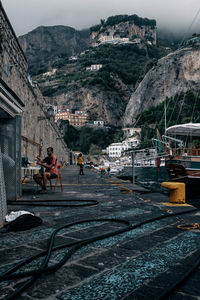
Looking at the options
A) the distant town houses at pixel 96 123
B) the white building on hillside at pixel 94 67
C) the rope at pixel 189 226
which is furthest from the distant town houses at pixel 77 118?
the rope at pixel 189 226

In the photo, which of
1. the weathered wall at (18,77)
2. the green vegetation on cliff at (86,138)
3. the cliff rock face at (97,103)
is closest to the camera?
the weathered wall at (18,77)

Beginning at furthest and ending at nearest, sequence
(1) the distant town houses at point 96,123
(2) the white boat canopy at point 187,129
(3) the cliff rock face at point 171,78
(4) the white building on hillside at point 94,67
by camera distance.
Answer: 1. (4) the white building on hillside at point 94,67
2. (1) the distant town houses at point 96,123
3. (3) the cliff rock face at point 171,78
4. (2) the white boat canopy at point 187,129

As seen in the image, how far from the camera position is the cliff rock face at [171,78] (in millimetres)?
97250

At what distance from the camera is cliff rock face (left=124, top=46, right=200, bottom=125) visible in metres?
97.2

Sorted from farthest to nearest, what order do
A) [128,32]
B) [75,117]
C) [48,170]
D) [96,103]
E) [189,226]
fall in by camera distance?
[128,32] < [75,117] < [96,103] < [48,170] < [189,226]

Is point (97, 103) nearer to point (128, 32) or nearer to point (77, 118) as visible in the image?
point (77, 118)

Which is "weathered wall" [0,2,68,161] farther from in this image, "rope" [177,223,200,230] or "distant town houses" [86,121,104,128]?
"distant town houses" [86,121,104,128]

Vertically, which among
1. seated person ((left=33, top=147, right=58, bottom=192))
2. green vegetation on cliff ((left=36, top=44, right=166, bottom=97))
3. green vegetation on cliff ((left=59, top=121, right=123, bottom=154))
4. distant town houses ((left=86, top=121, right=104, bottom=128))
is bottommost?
seated person ((left=33, top=147, right=58, bottom=192))

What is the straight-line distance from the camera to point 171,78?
102312 millimetres

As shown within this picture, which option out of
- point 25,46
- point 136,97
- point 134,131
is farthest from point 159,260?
point 25,46

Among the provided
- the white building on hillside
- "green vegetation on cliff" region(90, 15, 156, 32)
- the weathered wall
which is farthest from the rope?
"green vegetation on cliff" region(90, 15, 156, 32)

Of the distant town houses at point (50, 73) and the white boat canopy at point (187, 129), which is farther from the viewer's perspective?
the distant town houses at point (50, 73)

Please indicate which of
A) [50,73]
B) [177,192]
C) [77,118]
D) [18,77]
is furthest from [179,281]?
[50,73]

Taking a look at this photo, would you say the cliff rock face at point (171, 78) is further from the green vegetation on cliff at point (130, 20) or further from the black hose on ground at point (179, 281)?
the black hose on ground at point (179, 281)
